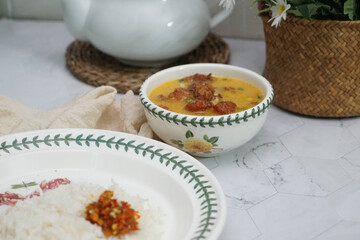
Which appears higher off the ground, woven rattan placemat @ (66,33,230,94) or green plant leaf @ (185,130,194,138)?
green plant leaf @ (185,130,194,138)

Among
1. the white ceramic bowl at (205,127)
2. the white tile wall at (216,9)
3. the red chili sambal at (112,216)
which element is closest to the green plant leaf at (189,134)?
the white ceramic bowl at (205,127)

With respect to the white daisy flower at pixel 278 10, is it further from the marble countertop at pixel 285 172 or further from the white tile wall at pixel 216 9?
the white tile wall at pixel 216 9

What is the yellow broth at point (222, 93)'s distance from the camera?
1.01 metres

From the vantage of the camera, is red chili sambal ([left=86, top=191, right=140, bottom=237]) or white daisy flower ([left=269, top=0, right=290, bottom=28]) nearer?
red chili sambal ([left=86, top=191, right=140, bottom=237])

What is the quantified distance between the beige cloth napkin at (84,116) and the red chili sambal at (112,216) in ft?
0.94

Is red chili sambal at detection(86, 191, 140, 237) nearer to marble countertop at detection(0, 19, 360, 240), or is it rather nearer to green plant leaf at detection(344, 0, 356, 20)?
marble countertop at detection(0, 19, 360, 240)

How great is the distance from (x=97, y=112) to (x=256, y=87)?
330mm

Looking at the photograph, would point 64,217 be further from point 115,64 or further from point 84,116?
point 115,64

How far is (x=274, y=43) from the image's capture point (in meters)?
1.14

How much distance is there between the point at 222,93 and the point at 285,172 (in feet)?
0.67

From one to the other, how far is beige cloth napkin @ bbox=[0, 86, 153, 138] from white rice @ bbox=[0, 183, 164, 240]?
0.24 m

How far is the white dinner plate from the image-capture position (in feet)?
2.82

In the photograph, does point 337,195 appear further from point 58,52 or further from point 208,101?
point 58,52

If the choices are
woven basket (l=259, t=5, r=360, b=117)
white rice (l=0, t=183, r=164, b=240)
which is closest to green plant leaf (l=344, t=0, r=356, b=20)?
woven basket (l=259, t=5, r=360, b=117)
